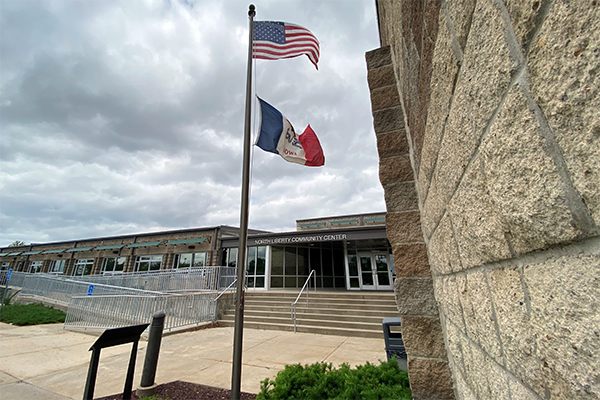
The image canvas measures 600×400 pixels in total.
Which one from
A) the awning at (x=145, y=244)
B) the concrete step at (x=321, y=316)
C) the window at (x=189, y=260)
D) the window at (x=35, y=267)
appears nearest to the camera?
the concrete step at (x=321, y=316)

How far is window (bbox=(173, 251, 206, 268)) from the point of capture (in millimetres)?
20417

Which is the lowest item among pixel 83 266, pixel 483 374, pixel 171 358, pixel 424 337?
pixel 171 358

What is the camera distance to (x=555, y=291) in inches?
23.0

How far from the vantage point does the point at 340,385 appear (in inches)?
138

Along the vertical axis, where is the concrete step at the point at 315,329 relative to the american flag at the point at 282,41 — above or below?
below

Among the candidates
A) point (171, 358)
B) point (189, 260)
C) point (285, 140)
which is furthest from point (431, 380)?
point (189, 260)

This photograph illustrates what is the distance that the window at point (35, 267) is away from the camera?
1246 inches

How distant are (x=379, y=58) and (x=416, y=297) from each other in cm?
279

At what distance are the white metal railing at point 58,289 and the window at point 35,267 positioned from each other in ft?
58.1

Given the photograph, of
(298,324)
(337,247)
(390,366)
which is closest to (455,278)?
(390,366)

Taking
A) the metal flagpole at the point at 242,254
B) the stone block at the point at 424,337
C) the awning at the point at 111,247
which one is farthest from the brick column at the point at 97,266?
the stone block at the point at 424,337

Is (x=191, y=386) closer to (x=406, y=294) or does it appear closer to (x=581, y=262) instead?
(x=406, y=294)

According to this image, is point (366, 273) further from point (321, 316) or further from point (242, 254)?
point (242, 254)

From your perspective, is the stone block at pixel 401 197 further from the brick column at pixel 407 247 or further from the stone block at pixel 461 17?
the stone block at pixel 461 17
